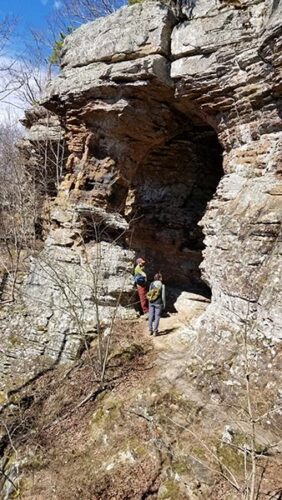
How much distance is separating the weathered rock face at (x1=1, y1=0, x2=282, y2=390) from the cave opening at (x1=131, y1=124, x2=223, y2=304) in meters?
0.25

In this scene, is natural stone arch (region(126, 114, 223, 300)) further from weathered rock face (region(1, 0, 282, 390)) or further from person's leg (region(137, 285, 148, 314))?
person's leg (region(137, 285, 148, 314))

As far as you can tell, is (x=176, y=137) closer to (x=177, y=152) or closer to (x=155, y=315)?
(x=177, y=152)

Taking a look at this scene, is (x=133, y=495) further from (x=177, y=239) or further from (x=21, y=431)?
(x=177, y=239)

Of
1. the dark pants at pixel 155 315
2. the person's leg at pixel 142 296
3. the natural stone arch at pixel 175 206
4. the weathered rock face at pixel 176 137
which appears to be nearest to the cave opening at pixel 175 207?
the natural stone arch at pixel 175 206

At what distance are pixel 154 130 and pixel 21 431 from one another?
8.53 metres

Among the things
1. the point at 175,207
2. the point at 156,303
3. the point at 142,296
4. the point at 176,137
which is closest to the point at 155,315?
the point at 156,303

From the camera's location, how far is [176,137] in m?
12.4

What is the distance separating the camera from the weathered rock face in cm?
721

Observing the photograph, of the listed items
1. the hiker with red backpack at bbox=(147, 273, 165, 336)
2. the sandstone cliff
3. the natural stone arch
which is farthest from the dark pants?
the natural stone arch

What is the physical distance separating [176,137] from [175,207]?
2.78 meters

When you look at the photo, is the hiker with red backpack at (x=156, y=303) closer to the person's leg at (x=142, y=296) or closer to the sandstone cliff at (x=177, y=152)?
the sandstone cliff at (x=177, y=152)

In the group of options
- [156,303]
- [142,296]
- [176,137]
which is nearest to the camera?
[156,303]

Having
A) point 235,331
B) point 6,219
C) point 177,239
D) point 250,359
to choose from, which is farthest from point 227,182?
point 6,219

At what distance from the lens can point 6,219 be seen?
14.9 meters
